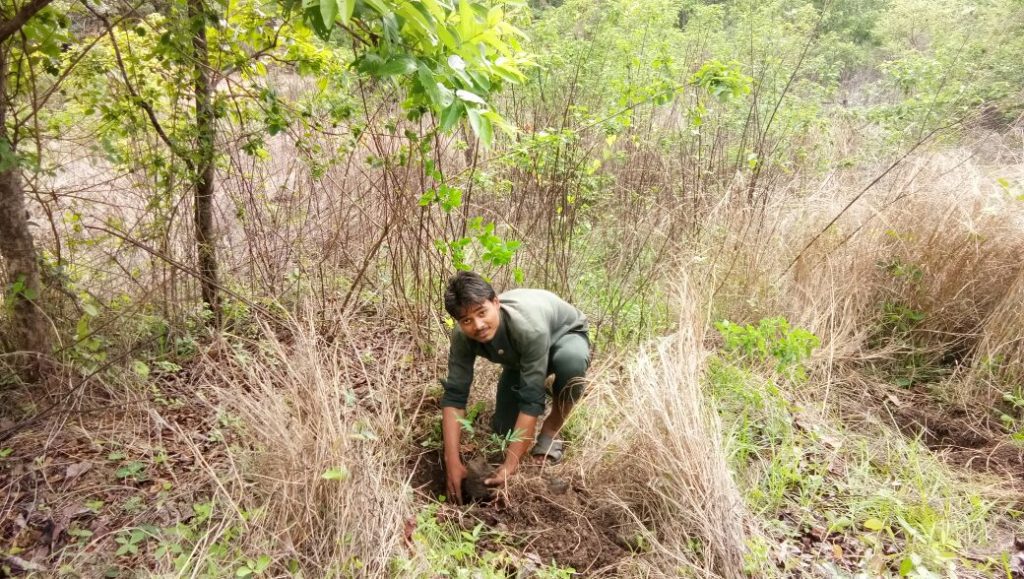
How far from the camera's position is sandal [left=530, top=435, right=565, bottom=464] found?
2918 millimetres

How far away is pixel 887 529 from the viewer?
2.31 metres

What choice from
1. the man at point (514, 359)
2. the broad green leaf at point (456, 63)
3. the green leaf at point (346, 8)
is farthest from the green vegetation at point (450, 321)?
the green leaf at point (346, 8)

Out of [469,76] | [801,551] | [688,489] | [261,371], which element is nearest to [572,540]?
[688,489]

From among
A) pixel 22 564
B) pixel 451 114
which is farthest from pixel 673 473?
pixel 22 564

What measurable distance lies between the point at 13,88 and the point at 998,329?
545 cm

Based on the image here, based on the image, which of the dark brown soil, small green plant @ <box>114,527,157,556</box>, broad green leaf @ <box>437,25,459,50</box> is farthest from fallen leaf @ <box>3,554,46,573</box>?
broad green leaf @ <box>437,25,459,50</box>

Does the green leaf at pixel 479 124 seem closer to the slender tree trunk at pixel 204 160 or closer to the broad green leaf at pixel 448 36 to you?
the broad green leaf at pixel 448 36

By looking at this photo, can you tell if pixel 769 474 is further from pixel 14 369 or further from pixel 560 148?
pixel 14 369

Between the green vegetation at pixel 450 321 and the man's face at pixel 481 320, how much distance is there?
360mm

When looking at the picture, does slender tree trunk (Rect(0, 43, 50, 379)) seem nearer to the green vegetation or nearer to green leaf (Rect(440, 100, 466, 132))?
the green vegetation

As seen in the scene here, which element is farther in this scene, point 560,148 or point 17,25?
point 560,148

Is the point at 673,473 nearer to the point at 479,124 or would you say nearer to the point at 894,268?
the point at 479,124

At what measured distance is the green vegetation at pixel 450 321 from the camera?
211cm

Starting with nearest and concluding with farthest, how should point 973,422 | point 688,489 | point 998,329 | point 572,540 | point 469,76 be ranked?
point 469,76 < point 688,489 < point 572,540 < point 973,422 < point 998,329
